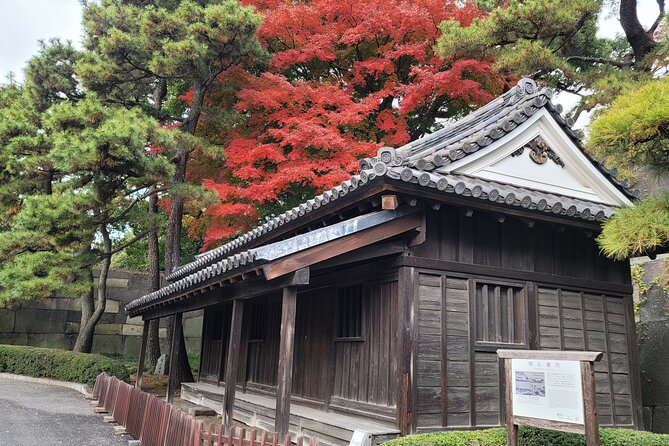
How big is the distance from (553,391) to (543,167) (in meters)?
4.59

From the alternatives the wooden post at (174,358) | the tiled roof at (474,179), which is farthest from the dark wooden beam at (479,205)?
the wooden post at (174,358)

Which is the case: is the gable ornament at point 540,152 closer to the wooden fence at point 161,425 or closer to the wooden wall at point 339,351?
the wooden wall at point 339,351

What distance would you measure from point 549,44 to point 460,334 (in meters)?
10.3

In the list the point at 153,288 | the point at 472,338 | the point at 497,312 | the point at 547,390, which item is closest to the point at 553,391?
the point at 547,390

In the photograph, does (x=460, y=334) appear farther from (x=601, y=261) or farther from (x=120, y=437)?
(x=120, y=437)

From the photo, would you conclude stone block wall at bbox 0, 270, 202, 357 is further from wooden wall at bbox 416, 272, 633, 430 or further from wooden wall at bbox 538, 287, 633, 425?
wooden wall at bbox 538, 287, 633, 425

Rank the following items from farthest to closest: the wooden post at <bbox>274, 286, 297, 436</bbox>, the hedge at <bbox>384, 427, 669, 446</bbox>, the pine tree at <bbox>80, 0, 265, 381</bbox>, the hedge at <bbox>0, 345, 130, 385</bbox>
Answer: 1. the hedge at <bbox>0, 345, 130, 385</bbox>
2. the pine tree at <bbox>80, 0, 265, 381</bbox>
3. the wooden post at <bbox>274, 286, 297, 436</bbox>
4. the hedge at <bbox>384, 427, 669, 446</bbox>

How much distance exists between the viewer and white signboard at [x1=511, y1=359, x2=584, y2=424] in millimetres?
4793

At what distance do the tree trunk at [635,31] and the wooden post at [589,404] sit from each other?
12173 millimetres

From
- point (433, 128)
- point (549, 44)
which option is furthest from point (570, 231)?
point (433, 128)

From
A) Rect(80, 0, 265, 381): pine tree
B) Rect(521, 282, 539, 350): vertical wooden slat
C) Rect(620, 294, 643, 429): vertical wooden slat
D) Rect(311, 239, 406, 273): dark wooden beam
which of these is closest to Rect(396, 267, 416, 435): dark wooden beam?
Rect(311, 239, 406, 273): dark wooden beam

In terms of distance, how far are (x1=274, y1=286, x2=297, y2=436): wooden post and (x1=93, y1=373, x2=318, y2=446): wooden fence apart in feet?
0.71

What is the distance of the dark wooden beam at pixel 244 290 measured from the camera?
6516 millimetres

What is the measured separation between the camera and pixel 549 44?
14.3 m
